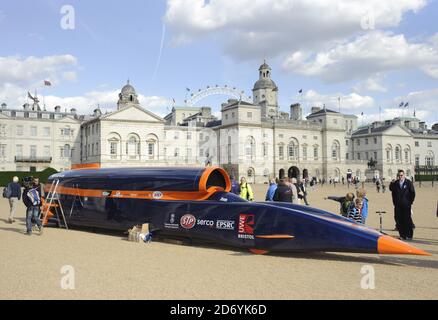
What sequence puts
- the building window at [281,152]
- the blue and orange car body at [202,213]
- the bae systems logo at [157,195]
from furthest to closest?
the building window at [281,152], the bae systems logo at [157,195], the blue and orange car body at [202,213]

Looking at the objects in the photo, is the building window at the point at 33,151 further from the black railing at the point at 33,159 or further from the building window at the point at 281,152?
the building window at the point at 281,152

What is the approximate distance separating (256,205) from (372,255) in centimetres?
333

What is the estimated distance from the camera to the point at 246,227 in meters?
12.3

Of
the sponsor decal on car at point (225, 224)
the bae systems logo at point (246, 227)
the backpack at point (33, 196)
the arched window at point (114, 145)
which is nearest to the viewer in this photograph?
the bae systems logo at point (246, 227)

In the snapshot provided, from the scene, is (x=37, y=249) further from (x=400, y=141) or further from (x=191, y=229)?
(x=400, y=141)

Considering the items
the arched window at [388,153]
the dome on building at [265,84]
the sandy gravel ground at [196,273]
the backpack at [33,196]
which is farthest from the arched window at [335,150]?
Answer: the backpack at [33,196]

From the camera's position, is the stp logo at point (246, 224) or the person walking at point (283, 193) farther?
the person walking at point (283, 193)

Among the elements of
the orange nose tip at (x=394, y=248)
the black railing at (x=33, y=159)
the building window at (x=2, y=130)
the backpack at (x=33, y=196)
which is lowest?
the orange nose tip at (x=394, y=248)

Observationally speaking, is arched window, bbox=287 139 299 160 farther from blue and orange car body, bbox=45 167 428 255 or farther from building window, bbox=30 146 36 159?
blue and orange car body, bbox=45 167 428 255

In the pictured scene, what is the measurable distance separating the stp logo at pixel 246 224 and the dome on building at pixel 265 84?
85703 mm

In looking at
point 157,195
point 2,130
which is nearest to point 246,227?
point 157,195

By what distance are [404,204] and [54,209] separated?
44.4ft

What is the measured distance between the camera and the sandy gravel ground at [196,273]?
311 inches

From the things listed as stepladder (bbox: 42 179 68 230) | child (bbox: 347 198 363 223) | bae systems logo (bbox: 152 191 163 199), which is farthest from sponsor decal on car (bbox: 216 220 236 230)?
stepladder (bbox: 42 179 68 230)
